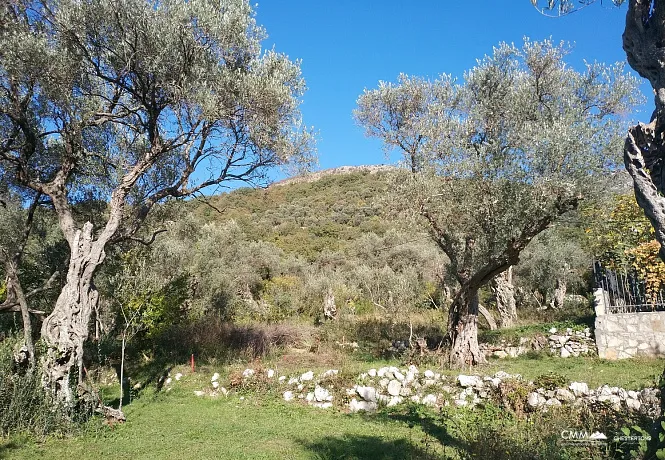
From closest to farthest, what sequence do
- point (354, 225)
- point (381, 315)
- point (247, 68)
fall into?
point (247, 68) < point (381, 315) < point (354, 225)

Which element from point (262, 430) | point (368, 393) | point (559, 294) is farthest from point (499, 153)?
point (559, 294)

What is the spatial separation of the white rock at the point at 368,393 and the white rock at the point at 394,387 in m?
0.40

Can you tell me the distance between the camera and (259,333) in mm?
16266

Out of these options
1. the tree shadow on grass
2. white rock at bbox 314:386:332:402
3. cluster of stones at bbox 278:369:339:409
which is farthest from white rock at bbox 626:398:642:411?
white rock at bbox 314:386:332:402

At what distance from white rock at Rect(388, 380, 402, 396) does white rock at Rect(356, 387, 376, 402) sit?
0.40 meters

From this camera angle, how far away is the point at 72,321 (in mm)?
8898

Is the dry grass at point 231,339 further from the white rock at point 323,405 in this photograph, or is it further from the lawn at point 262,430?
the white rock at point 323,405

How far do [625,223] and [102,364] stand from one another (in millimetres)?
17218

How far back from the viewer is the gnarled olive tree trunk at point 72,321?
27.5 ft

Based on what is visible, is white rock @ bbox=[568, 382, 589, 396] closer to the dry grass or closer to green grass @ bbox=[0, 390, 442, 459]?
green grass @ bbox=[0, 390, 442, 459]

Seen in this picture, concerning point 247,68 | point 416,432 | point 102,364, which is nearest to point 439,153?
point 247,68

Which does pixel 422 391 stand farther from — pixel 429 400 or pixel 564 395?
pixel 564 395

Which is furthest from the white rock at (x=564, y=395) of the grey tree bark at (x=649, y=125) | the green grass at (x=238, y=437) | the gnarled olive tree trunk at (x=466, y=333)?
the grey tree bark at (x=649, y=125)

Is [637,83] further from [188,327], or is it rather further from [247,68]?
[188,327]
